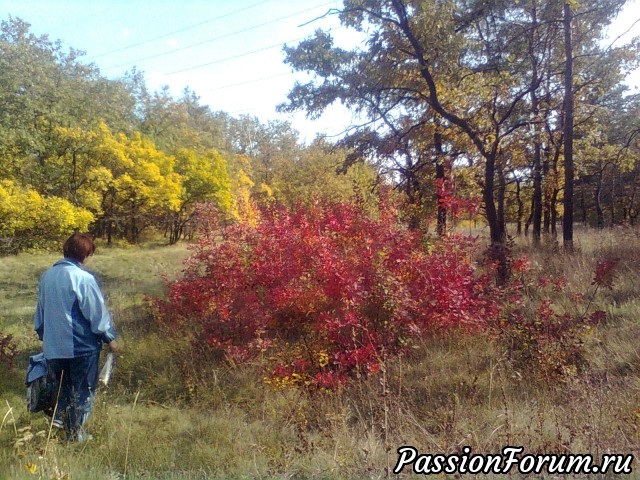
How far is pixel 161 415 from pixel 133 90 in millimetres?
34314

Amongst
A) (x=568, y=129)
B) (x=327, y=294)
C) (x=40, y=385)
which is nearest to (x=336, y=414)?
(x=327, y=294)

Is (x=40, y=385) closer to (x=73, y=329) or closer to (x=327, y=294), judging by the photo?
(x=73, y=329)

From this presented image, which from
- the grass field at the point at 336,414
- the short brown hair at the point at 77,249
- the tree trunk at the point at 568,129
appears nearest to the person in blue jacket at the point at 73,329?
the short brown hair at the point at 77,249

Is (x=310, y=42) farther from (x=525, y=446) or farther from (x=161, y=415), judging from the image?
(x=525, y=446)

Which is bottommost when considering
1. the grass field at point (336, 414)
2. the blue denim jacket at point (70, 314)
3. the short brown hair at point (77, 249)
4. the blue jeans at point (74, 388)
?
the grass field at point (336, 414)

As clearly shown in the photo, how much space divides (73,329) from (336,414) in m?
2.38

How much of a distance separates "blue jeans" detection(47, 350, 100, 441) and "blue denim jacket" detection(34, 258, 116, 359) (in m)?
0.12

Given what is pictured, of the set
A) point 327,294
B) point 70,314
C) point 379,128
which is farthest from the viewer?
point 379,128

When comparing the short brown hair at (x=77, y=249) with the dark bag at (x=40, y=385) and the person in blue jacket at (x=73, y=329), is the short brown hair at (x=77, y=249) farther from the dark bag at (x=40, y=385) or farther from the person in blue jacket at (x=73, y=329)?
the dark bag at (x=40, y=385)

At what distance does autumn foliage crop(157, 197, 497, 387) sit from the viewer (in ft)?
18.1

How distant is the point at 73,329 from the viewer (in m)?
3.92

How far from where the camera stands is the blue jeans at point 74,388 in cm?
403

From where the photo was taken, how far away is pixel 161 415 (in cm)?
498

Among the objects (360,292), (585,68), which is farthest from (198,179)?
(360,292)
